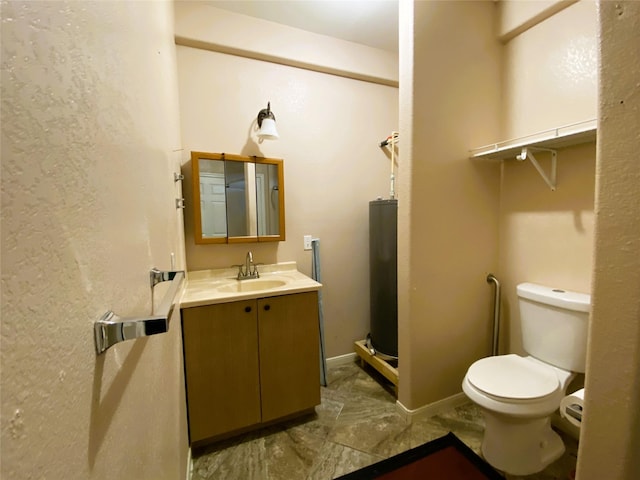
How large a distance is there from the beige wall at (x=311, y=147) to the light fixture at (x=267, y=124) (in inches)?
5.2

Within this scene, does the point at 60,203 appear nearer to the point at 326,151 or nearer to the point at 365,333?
the point at 326,151

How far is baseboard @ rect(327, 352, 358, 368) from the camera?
237 cm

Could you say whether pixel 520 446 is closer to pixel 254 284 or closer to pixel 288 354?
pixel 288 354

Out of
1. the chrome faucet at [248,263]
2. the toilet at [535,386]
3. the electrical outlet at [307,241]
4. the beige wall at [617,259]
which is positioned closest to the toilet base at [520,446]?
the toilet at [535,386]

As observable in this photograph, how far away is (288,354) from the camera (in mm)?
1682

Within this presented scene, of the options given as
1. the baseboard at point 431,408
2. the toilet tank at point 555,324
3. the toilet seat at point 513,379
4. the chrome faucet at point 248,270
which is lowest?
the baseboard at point 431,408

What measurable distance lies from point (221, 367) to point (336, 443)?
2.53ft

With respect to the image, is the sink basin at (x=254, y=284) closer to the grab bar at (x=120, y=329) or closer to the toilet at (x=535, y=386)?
the toilet at (x=535, y=386)

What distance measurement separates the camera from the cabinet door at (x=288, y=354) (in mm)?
1630

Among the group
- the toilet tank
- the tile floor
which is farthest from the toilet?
the tile floor

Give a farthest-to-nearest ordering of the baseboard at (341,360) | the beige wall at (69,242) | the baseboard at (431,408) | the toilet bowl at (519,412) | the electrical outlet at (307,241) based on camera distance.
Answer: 1. the baseboard at (341,360)
2. the electrical outlet at (307,241)
3. the baseboard at (431,408)
4. the toilet bowl at (519,412)
5. the beige wall at (69,242)

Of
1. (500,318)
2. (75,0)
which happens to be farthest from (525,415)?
(75,0)

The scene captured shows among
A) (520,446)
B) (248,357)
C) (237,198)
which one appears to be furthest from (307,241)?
(520,446)

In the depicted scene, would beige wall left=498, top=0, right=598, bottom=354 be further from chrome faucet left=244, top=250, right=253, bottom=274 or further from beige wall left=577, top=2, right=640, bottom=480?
chrome faucet left=244, top=250, right=253, bottom=274
